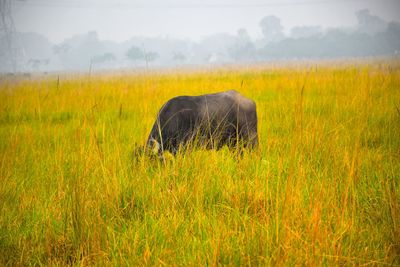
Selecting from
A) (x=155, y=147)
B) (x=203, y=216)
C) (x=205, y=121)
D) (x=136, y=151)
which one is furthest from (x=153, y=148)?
(x=203, y=216)

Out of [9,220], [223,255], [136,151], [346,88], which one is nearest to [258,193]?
[223,255]

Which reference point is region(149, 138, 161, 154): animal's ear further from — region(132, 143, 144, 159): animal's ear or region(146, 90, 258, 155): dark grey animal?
region(146, 90, 258, 155): dark grey animal

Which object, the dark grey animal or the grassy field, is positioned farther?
the dark grey animal

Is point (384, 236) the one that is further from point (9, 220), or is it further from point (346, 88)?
point (346, 88)

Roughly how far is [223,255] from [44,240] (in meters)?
1.12

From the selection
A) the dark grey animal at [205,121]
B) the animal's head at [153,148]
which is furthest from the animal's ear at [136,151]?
the dark grey animal at [205,121]

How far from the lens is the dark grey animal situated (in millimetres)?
→ 3320

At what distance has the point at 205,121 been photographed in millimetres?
3473

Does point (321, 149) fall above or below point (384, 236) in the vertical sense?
above

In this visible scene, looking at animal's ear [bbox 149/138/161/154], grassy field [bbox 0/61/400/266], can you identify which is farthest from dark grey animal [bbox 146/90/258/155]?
grassy field [bbox 0/61/400/266]

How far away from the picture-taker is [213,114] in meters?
3.55

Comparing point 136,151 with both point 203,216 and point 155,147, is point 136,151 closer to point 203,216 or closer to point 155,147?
point 155,147

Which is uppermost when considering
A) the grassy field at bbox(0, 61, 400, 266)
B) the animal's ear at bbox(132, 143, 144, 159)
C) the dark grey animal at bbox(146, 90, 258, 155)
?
the dark grey animal at bbox(146, 90, 258, 155)

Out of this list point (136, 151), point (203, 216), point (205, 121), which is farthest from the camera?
point (205, 121)
